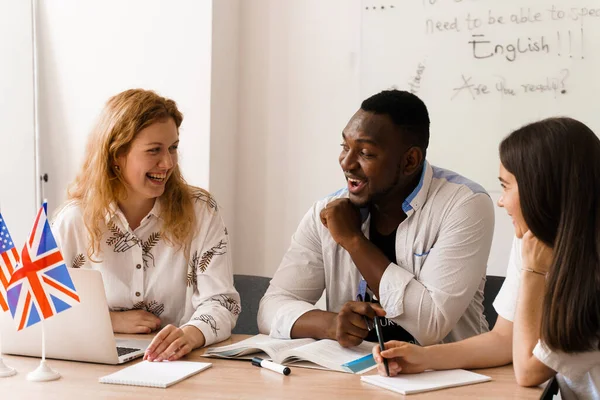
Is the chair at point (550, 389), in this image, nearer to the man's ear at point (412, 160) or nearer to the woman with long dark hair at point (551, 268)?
the woman with long dark hair at point (551, 268)

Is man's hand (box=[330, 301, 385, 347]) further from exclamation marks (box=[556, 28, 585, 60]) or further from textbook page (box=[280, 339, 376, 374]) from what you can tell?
exclamation marks (box=[556, 28, 585, 60])

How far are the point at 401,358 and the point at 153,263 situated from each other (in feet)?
2.95

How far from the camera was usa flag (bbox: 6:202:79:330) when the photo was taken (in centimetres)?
167

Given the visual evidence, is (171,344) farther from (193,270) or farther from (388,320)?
(388,320)

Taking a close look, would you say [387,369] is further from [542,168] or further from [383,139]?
[383,139]

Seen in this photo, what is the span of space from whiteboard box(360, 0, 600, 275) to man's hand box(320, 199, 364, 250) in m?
1.23

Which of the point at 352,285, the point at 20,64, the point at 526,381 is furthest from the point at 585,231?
the point at 20,64

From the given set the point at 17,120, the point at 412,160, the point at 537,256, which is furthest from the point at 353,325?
the point at 17,120

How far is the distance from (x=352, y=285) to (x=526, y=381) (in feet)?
2.50

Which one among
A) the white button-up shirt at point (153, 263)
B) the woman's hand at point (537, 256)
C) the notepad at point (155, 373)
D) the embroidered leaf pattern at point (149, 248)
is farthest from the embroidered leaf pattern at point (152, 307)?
the woman's hand at point (537, 256)

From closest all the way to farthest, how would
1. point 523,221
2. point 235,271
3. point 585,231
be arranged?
point 585,231, point 523,221, point 235,271

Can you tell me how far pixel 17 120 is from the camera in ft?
11.4

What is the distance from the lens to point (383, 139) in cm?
221

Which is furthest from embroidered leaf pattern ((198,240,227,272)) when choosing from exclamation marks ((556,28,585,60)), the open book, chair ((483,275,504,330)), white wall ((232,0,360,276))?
exclamation marks ((556,28,585,60))
